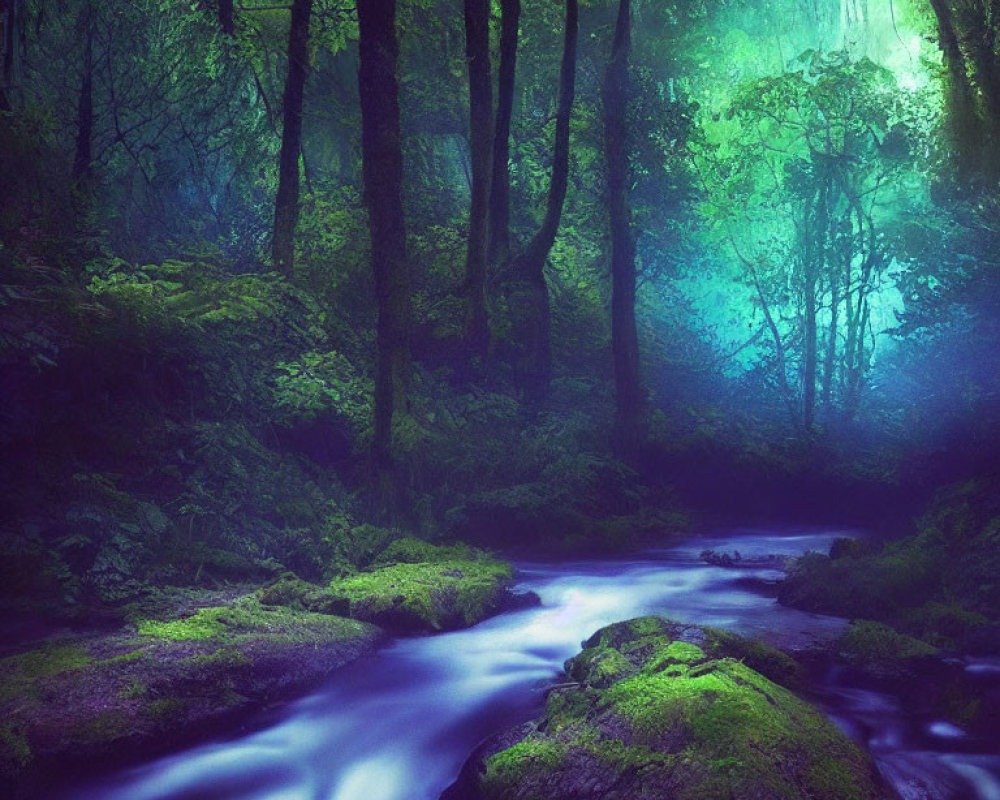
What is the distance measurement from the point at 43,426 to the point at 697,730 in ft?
24.6

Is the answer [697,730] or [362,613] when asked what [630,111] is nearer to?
[362,613]

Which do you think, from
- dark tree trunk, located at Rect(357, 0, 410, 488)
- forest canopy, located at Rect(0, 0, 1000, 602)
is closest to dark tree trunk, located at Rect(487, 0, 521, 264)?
forest canopy, located at Rect(0, 0, 1000, 602)

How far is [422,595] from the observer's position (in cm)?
881

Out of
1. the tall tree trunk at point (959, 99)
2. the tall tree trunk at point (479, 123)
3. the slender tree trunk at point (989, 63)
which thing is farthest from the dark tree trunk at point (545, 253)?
the slender tree trunk at point (989, 63)

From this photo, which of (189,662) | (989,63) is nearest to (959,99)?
(989,63)

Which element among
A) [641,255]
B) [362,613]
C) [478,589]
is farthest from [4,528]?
[641,255]

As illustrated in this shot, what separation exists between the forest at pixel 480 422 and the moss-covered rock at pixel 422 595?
2.5 inches

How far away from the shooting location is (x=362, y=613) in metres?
8.52

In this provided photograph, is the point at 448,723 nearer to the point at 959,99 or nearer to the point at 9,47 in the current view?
the point at 9,47

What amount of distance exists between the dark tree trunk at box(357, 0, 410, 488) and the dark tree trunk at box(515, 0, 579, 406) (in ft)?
15.9

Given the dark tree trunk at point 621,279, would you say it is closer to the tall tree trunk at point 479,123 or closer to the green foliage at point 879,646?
the tall tree trunk at point 479,123

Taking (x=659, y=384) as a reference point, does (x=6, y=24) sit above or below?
above

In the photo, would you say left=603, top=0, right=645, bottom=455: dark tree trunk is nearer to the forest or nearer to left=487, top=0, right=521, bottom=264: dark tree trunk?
the forest

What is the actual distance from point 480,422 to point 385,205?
17.0ft
